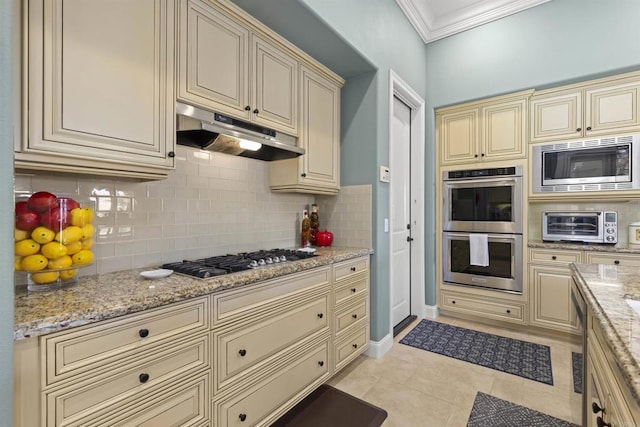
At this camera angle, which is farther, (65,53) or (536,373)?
(536,373)

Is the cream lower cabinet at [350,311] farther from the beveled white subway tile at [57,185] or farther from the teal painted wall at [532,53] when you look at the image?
the beveled white subway tile at [57,185]

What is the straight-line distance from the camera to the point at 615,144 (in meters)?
2.70

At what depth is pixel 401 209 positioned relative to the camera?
3352 mm

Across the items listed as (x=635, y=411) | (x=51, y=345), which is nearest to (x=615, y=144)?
(x=635, y=411)

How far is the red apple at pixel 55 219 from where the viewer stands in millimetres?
1151

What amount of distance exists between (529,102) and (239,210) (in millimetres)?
3102

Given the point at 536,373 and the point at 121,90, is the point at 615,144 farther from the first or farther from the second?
the point at 121,90

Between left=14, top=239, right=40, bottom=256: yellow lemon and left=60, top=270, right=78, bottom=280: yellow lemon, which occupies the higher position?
left=14, top=239, right=40, bottom=256: yellow lemon

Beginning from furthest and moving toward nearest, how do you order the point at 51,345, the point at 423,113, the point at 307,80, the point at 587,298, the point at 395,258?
1. the point at 423,113
2. the point at 395,258
3. the point at 307,80
4. the point at 587,298
5. the point at 51,345

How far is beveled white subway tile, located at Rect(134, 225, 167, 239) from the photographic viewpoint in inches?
65.3

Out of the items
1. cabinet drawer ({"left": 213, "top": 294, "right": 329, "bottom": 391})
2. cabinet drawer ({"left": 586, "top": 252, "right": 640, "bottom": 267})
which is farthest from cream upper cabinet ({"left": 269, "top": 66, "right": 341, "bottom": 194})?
cabinet drawer ({"left": 586, "top": 252, "right": 640, "bottom": 267})

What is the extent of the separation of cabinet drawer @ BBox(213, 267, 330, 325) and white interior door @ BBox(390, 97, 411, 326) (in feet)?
Result: 4.70

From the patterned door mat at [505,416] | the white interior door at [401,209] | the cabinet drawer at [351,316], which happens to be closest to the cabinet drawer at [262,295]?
the cabinet drawer at [351,316]

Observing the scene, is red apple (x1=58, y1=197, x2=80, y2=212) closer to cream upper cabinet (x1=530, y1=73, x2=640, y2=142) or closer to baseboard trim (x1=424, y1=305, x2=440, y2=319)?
baseboard trim (x1=424, y1=305, x2=440, y2=319)
